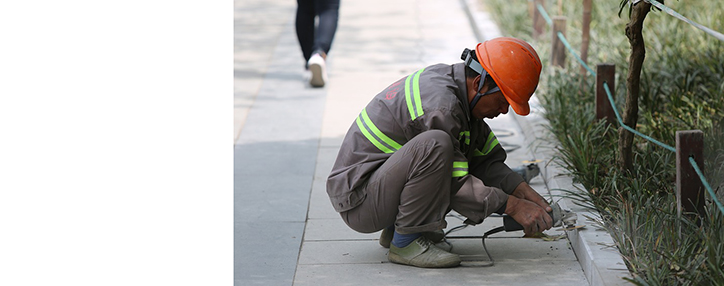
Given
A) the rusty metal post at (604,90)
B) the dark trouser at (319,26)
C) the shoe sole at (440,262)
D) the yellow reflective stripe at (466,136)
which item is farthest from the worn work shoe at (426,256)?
the dark trouser at (319,26)

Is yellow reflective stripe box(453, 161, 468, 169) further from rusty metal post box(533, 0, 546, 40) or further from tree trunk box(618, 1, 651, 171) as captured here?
rusty metal post box(533, 0, 546, 40)

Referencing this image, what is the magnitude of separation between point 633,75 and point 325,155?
227cm

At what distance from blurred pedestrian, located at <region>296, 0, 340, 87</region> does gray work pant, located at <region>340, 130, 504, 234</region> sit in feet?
12.1

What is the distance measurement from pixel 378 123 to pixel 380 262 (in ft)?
2.17

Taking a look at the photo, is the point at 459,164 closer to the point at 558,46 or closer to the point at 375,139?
the point at 375,139

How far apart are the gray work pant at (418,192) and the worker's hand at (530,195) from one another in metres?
0.29

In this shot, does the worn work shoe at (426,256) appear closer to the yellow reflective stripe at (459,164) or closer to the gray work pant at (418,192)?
the gray work pant at (418,192)

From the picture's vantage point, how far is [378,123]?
12.3 feet

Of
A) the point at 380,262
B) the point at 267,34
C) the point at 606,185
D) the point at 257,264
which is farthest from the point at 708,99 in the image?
the point at 267,34

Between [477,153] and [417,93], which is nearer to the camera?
[417,93]

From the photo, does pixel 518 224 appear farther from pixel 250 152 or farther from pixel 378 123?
pixel 250 152

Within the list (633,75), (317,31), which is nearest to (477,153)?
(633,75)

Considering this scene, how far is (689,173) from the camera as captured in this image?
3.46 metres

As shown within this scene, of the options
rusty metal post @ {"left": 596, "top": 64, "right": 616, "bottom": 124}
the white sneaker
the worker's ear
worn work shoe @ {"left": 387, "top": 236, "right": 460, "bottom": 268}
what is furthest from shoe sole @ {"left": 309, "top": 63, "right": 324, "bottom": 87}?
the worker's ear
